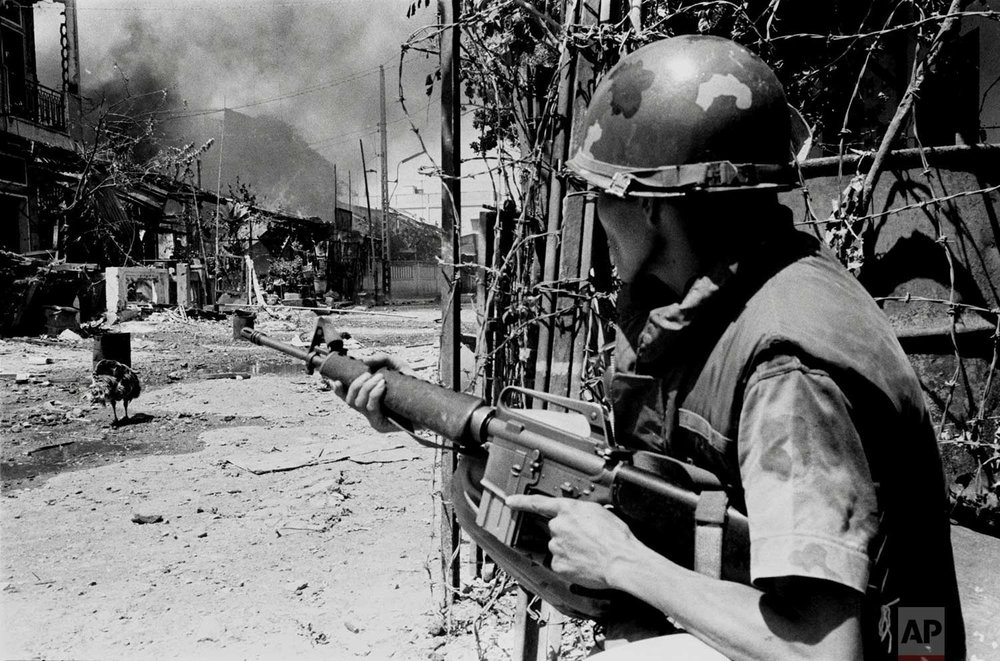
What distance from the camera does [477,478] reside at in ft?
7.02

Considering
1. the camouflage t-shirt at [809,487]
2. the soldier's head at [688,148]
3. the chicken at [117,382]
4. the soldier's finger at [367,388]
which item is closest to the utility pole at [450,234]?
the soldier's finger at [367,388]

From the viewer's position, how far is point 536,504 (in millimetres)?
1699

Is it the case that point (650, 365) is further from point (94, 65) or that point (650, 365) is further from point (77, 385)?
point (94, 65)

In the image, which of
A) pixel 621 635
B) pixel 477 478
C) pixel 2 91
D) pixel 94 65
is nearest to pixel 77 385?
pixel 477 478

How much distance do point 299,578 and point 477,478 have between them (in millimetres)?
2149

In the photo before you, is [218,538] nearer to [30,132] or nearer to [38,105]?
[30,132]

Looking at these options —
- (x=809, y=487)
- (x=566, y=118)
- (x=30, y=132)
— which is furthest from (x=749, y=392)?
(x=30, y=132)

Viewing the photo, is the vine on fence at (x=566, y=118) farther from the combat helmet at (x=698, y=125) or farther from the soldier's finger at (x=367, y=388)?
the combat helmet at (x=698, y=125)

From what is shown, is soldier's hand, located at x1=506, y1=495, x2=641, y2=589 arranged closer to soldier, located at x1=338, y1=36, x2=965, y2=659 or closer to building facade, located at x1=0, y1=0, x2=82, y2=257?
soldier, located at x1=338, y1=36, x2=965, y2=659

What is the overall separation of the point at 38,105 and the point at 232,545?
2364 cm

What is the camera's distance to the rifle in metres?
1.36

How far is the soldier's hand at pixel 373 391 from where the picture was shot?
8.31ft

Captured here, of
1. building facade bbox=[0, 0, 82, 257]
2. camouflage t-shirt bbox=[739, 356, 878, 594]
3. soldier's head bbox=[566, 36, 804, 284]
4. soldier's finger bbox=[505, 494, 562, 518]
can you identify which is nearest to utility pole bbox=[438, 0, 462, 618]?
soldier's finger bbox=[505, 494, 562, 518]

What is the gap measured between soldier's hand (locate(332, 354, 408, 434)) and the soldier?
915mm
